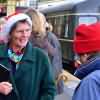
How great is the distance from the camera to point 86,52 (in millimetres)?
3545

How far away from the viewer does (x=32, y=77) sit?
471cm

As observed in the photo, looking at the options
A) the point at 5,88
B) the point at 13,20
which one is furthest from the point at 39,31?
the point at 5,88

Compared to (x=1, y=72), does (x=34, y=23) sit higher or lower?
higher

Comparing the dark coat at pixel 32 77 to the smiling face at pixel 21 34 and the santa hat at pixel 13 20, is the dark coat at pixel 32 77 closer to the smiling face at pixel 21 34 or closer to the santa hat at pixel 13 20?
the smiling face at pixel 21 34

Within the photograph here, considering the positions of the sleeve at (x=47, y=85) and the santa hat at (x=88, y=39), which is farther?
the sleeve at (x=47, y=85)

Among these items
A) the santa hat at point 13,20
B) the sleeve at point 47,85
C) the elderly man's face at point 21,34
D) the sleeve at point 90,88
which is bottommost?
the sleeve at point 47,85

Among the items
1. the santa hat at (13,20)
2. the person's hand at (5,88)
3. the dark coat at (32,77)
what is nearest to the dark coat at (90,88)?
the person's hand at (5,88)

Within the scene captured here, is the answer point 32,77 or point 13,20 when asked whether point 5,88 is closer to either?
point 32,77

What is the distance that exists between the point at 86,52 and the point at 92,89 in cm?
39

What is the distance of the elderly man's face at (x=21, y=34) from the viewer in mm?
4730

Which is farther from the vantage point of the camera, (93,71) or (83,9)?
(83,9)

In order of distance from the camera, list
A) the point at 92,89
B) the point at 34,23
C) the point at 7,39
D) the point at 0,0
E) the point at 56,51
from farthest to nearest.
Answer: the point at 0,0 → the point at 56,51 → the point at 34,23 → the point at 7,39 → the point at 92,89

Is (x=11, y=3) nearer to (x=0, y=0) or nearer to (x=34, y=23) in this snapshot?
(x=0, y=0)

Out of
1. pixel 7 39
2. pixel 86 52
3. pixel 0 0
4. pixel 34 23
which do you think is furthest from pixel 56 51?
pixel 0 0
